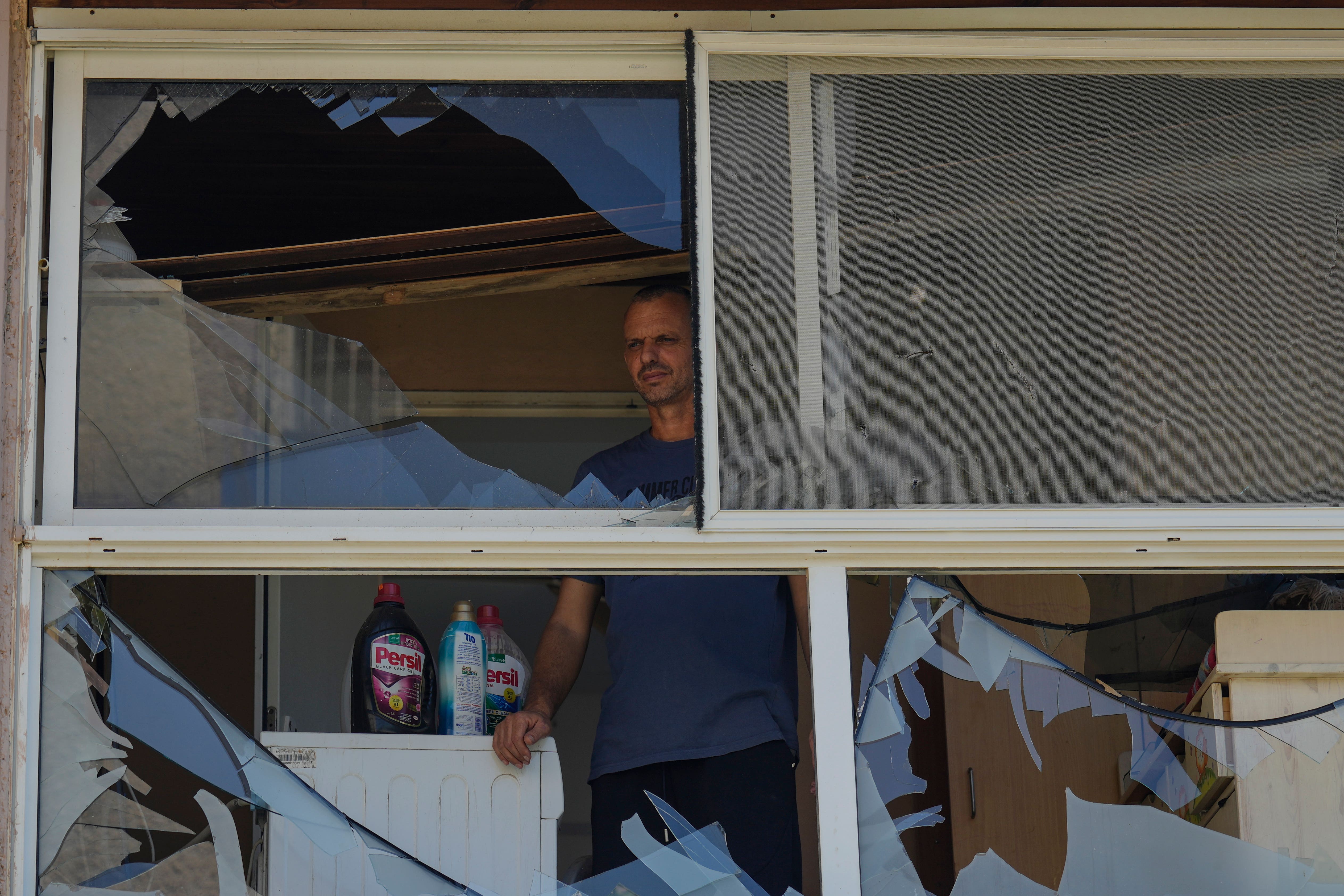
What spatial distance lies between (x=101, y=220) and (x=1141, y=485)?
148 centimetres

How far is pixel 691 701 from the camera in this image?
232 centimetres

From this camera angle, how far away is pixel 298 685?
316cm

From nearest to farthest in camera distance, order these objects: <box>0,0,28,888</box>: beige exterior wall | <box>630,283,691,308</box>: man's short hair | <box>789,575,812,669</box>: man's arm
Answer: <box>0,0,28,888</box>: beige exterior wall → <box>789,575,812,669</box>: man's arm → <box>630,283,691,308</box>: man's short hair

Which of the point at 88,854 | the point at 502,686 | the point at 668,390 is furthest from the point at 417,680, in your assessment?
the point at 668,390

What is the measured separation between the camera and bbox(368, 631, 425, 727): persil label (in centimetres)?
216

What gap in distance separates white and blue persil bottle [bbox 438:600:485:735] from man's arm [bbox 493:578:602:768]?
5 cm

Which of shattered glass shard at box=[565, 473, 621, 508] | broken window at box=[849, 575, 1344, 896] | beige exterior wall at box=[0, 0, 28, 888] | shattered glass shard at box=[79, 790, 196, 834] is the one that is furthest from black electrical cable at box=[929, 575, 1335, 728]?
beige exterior wall at box=[0, 0, 28, 888]

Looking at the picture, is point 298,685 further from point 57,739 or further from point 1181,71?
point 1181,71

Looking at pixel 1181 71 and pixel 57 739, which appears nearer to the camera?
pixel 57 739

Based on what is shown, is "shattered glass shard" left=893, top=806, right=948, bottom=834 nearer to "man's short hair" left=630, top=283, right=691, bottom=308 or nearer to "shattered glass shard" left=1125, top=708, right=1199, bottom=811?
"shattered glass shard" left=1125, top=708, right=1199, bottom=811

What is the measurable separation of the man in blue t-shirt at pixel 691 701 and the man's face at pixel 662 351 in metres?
0.16

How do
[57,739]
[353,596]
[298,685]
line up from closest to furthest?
1. [57,739]
2. [298,685]
3. [353,596]

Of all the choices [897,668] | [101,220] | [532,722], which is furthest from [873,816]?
[101,220]

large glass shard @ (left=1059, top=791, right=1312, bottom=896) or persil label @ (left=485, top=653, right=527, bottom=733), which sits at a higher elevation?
persil label @ (left=485, top=653, right=527, bottom=733)
